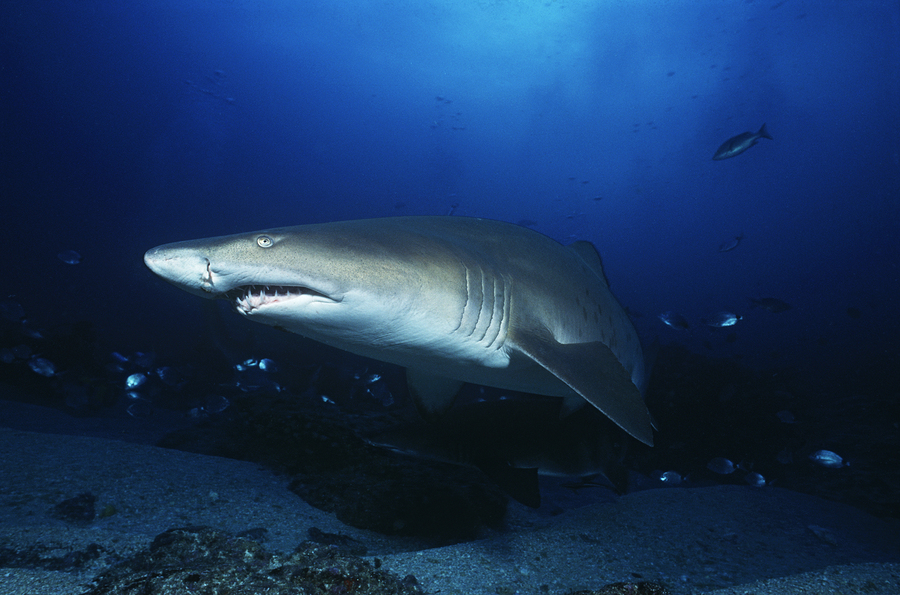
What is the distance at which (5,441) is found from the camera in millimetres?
3836

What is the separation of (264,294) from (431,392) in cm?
216

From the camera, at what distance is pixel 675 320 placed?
31.1 ft

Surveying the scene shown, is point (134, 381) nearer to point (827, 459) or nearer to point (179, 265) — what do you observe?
point (179, 265)

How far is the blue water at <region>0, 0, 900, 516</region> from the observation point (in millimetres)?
38938

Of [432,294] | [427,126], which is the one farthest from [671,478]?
[427,126]

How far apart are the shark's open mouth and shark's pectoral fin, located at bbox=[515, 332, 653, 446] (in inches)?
47.0

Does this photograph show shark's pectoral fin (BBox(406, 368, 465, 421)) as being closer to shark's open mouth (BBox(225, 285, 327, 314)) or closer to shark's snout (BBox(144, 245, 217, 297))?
shark's open mouth (BBox(225, 285, 327, 314))

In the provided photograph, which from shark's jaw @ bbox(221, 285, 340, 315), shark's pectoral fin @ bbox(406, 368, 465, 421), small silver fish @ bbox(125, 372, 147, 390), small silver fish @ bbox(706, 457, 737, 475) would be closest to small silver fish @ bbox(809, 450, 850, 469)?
small silver fish @ bbox(706, 457, 737, 475)

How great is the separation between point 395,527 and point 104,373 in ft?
42.0

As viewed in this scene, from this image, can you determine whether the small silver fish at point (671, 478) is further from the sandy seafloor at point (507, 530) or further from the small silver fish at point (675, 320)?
the small silver fish at point (675, 320)

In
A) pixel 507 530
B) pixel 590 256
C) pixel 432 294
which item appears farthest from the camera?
pixel 590 256

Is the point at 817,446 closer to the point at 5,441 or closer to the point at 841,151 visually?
the point at 5,441

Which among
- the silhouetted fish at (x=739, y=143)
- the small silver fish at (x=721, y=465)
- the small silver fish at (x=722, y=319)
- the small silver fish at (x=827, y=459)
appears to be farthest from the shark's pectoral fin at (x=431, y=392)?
the silhouetted fish at (x=739, y=143)

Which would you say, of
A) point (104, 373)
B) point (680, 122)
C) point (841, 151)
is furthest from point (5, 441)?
point (841, 151)
